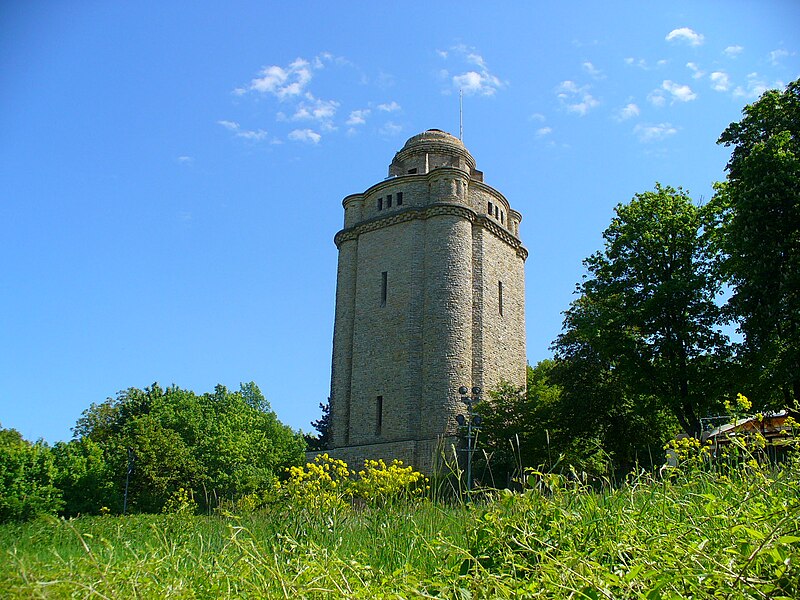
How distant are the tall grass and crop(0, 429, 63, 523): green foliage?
987 inches

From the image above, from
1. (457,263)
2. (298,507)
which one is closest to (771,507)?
(298,507)

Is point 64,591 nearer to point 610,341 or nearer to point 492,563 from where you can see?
point 492,563

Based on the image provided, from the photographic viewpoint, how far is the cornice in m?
29.1

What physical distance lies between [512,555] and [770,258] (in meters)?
14.9

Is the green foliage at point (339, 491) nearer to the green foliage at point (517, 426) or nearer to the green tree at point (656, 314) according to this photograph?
the green tree at point (656, 314)

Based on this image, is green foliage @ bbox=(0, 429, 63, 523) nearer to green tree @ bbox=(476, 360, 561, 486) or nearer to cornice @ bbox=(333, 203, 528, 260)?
cornice @ bbox=(333, 203, 528, 260)

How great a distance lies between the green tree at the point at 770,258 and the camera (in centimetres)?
1555

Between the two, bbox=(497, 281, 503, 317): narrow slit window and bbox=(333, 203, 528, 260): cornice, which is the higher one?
bbox=(333, 203, 528, 260): cornice

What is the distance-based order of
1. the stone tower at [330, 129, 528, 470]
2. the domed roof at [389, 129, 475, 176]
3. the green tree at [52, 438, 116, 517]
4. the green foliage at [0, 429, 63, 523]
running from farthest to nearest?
the domed roof at [389, 129, 475, 176] → the green tree at [52, 438, 116, 517] → the green foliage at [0, 429, 63, 523] → the stone tower at [330, 129, 528, 470]

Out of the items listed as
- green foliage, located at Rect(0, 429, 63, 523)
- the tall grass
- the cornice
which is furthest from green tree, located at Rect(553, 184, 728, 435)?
green foliage, located at Rect(0, 429, 63, 523)

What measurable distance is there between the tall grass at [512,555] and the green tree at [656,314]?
48.5 feet

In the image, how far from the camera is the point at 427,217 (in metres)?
29.4

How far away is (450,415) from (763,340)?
12.4 m

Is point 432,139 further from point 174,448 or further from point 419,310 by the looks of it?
point 174,448
